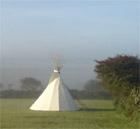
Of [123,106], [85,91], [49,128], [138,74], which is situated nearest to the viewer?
[49,128]

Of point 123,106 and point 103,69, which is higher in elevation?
point 103,69

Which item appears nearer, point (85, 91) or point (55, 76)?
point (55, 76)

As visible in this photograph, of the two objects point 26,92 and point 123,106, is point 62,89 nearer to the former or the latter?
point 123,106

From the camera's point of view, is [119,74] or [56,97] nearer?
[119,74]

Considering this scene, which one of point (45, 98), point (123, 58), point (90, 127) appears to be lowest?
point (90, 127)

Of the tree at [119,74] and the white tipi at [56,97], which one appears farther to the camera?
the white tipi at [56,97]

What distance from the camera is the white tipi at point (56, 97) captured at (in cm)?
2405

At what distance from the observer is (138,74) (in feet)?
76.6

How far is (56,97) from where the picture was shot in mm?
24047

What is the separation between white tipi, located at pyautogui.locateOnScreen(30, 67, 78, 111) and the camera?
78.9 feet

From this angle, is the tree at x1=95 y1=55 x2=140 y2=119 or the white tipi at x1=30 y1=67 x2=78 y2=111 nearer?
the tree at x1=95 y1=55 x2=140 y2=119

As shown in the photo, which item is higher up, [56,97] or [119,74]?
[119,74]

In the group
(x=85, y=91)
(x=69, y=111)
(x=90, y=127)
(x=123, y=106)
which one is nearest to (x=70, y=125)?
(x=90, y=127)

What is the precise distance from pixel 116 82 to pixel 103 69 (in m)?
1.28
